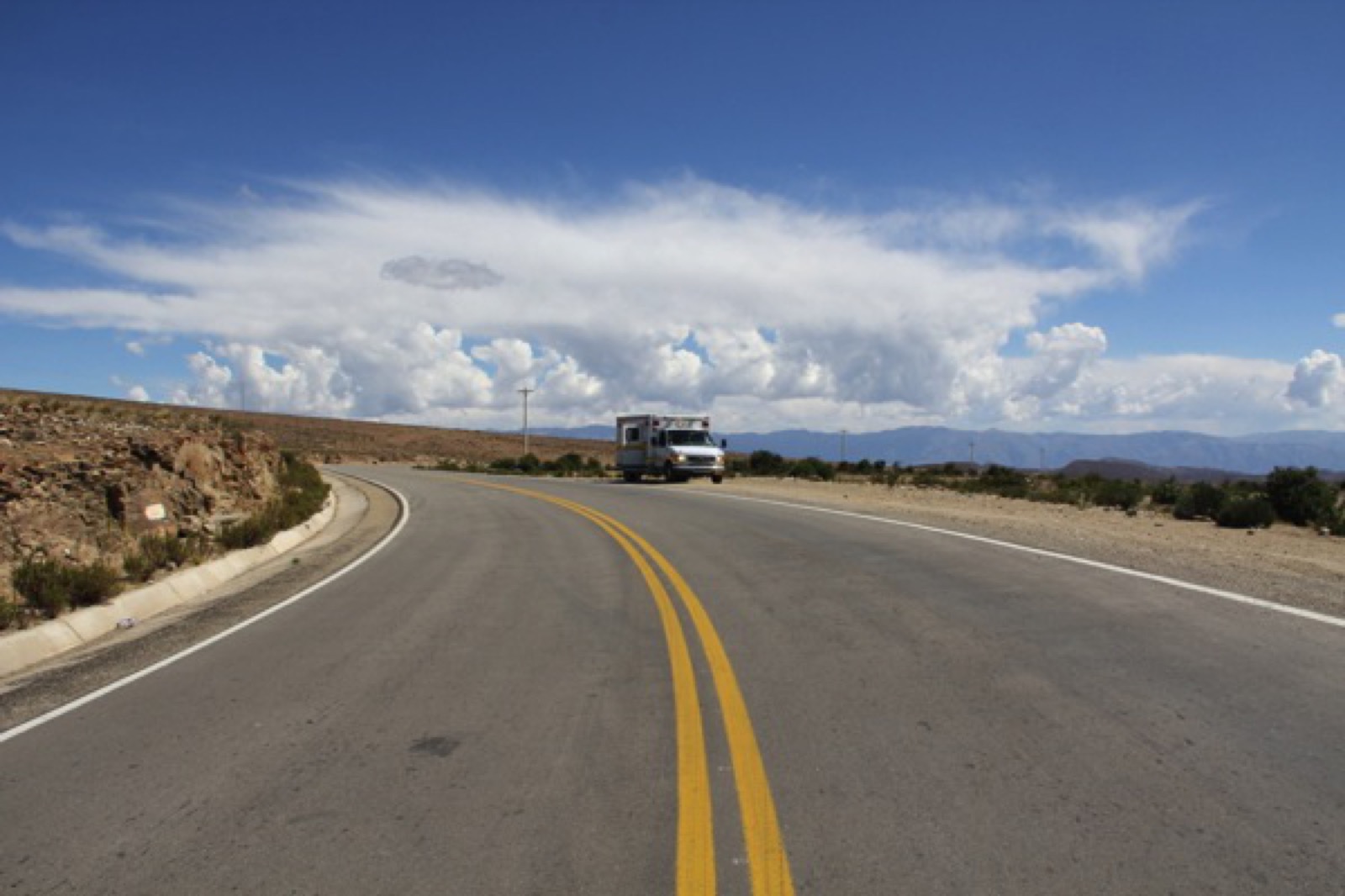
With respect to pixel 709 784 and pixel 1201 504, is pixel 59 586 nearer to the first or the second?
pixel 709 784

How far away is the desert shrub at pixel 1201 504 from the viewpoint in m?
24.3

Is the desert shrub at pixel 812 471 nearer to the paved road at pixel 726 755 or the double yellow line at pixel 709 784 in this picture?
the paved road at pixel 726 755

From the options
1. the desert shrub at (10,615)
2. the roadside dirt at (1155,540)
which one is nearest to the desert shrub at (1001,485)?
the roadside dirt at (1155,540)

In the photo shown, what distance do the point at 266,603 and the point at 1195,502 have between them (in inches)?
908

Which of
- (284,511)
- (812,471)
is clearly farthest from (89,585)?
(812,471)

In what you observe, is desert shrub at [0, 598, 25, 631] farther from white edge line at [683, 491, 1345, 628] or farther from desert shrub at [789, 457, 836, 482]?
desert shrub at [789, 457, 836, 482]

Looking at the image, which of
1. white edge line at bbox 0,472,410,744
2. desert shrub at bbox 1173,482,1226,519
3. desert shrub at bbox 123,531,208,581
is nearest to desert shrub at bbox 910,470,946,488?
desert shrub at bbox 1173,482,1226,519

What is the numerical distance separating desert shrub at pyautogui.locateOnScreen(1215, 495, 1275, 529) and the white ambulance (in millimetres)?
18811

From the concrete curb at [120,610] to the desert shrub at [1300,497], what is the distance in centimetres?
2469

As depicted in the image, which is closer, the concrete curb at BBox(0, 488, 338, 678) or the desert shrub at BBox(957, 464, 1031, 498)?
the concrete curb at BBox(0, 488, 338, 678)

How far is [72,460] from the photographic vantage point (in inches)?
602

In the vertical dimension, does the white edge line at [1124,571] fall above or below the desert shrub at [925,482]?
below

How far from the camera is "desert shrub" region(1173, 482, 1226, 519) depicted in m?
24.3

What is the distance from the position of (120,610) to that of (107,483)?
585 centimetres
